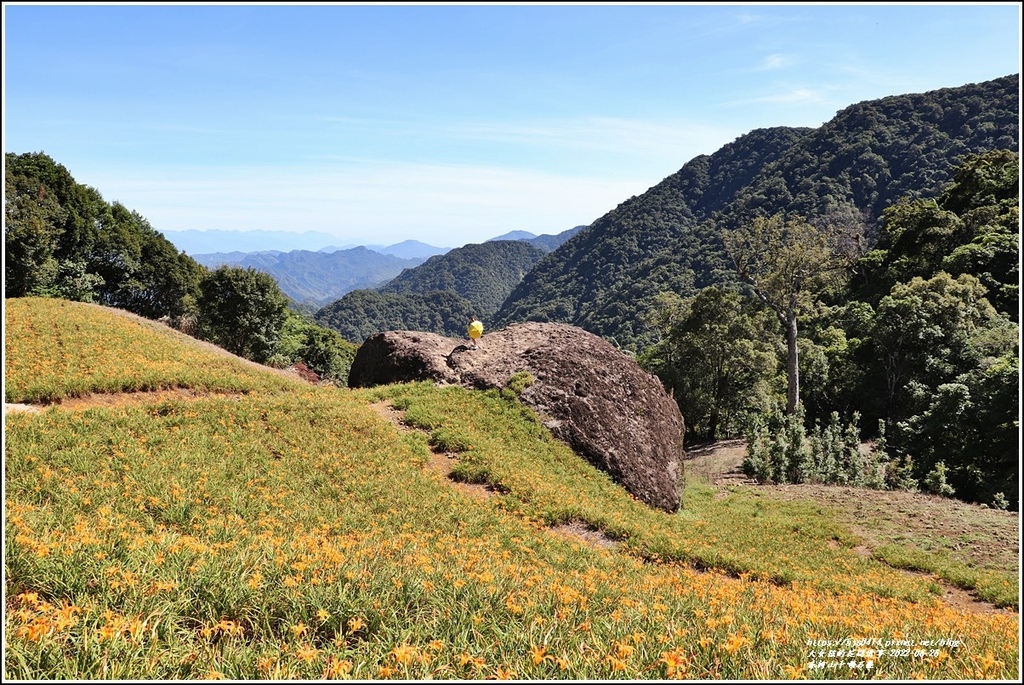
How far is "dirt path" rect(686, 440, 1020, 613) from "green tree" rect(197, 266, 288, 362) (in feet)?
96.0

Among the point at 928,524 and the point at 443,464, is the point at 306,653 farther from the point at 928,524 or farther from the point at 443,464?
the point at 928,524

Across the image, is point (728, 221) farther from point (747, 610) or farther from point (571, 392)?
point (747, 610)

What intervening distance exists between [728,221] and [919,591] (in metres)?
96.5

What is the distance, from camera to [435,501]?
915cm

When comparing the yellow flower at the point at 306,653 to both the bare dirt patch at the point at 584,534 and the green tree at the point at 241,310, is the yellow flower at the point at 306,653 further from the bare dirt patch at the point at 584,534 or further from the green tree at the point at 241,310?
the green tree at the point at 241,310

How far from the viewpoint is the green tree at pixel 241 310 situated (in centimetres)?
3322

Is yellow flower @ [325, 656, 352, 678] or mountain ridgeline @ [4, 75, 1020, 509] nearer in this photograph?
yellow flower @ [325, 656, 352, 678]

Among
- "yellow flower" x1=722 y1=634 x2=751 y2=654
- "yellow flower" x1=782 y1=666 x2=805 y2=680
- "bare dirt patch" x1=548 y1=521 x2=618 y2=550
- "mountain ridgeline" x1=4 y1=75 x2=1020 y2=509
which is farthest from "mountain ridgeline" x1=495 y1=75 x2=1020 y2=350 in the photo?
"yellow flower" x1=782 y1=666 x2=805 y2=680

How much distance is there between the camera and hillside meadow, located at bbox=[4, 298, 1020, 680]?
10.5 feet

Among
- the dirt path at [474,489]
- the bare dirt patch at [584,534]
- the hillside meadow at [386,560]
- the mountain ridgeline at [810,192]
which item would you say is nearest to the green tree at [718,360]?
the hillside meadow at [386,560]

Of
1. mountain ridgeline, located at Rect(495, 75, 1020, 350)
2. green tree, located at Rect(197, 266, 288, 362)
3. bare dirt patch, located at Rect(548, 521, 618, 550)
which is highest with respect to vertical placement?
mountain ridgeline, located at Rect(495, 75, 1020, 350)

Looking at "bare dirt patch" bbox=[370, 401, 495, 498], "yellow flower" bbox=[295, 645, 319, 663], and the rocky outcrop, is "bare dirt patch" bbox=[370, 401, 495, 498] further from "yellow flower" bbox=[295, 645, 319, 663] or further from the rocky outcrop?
"yellow flower" bbox=[295, 645, 319, 663]

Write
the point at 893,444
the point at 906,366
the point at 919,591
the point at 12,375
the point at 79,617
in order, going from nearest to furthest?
1. the point at 79,617
2. the point at 919,591
3. the point at 12,375
4. the point at 893,444
5. the point at 906,366

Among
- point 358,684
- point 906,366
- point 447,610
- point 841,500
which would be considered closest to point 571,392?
point 841,500
